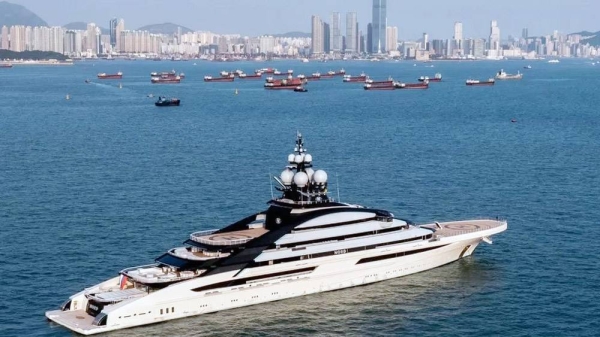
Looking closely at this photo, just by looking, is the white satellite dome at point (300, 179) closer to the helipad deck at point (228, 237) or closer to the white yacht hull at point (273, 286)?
the helipad deck at point (228, 237)

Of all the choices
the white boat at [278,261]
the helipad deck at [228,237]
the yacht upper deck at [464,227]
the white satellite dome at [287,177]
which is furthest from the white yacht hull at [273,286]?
the white satellite dome at [287,177]

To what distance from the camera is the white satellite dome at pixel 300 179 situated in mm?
45000

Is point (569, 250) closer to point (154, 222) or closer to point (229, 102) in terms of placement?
point (154, 222)

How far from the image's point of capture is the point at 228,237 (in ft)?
146

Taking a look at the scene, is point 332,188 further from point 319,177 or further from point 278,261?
point 278,261

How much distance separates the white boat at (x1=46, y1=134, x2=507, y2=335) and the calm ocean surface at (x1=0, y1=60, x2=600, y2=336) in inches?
27.4

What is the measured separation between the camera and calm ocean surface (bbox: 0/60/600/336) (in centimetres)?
4044

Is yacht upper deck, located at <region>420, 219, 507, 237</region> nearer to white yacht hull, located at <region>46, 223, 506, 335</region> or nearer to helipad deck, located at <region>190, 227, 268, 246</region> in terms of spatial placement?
white yacht hull, located at <region>46, 223, 506, 335</region>

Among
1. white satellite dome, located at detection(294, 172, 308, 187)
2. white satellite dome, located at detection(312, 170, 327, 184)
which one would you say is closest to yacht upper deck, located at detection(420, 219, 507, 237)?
white satellite dome, located at detection(312, 170, 327, 184)

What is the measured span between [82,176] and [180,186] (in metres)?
10.0

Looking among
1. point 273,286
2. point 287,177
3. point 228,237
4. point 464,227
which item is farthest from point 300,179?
point 464,227

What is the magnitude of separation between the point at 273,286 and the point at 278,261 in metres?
1.21

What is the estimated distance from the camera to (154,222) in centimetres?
5666

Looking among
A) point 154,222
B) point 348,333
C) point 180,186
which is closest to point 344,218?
point 348,333
